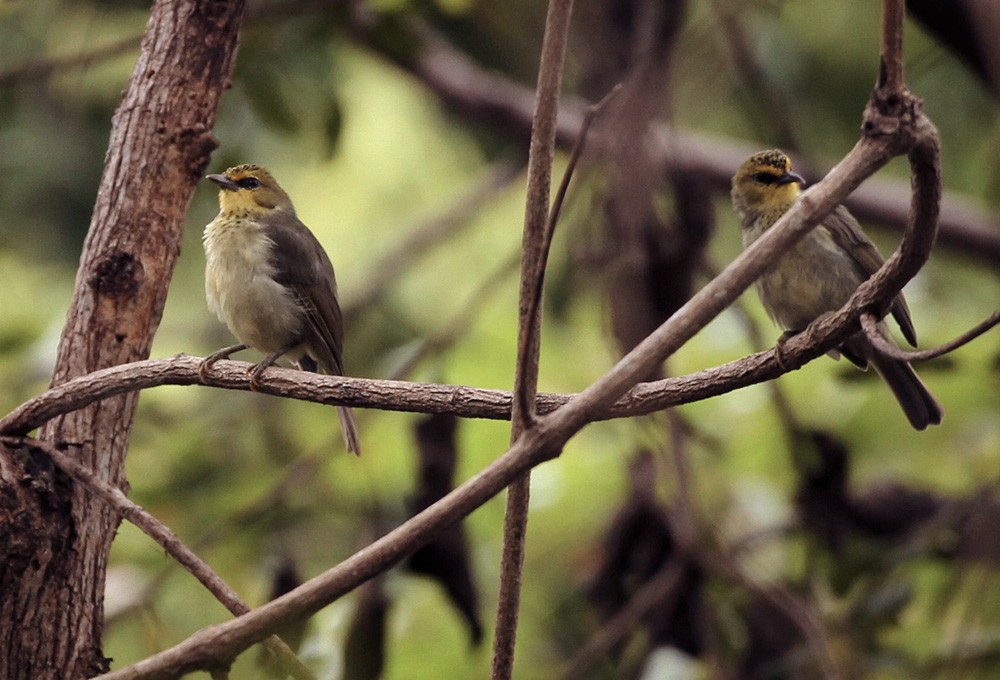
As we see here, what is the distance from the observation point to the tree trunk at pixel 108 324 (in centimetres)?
247

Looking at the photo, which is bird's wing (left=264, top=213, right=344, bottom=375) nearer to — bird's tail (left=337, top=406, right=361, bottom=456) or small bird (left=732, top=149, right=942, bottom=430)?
bird's tail (left=337, top=406, right=361, bottom=456)

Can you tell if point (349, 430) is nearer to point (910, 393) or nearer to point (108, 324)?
point (108, 324)

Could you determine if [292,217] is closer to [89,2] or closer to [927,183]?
[89,2]

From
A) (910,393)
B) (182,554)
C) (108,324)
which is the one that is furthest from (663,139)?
(182,554)

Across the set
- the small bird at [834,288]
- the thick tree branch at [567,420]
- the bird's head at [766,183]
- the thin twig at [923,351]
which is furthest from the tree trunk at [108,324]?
the bird's head at [766,183]

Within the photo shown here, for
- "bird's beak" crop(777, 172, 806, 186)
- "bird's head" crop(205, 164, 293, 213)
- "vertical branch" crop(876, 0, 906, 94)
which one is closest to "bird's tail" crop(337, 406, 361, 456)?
"bird's head" crop(205, 164, 293, 213)

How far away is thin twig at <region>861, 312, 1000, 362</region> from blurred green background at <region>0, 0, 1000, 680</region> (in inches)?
82.7

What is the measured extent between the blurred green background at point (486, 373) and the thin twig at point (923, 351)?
6.89ft

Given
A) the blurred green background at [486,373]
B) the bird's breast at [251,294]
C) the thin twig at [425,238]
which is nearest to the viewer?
the bird's breast at [251,294]

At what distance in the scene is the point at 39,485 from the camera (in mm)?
2488

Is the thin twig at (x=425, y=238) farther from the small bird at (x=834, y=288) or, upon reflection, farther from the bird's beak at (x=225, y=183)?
the small bird at (x=834, y=288)

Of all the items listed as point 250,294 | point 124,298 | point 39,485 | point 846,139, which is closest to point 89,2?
point 250,294

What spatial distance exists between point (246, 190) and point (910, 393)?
2.24 meters

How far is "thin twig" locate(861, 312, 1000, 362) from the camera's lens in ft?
6.03
